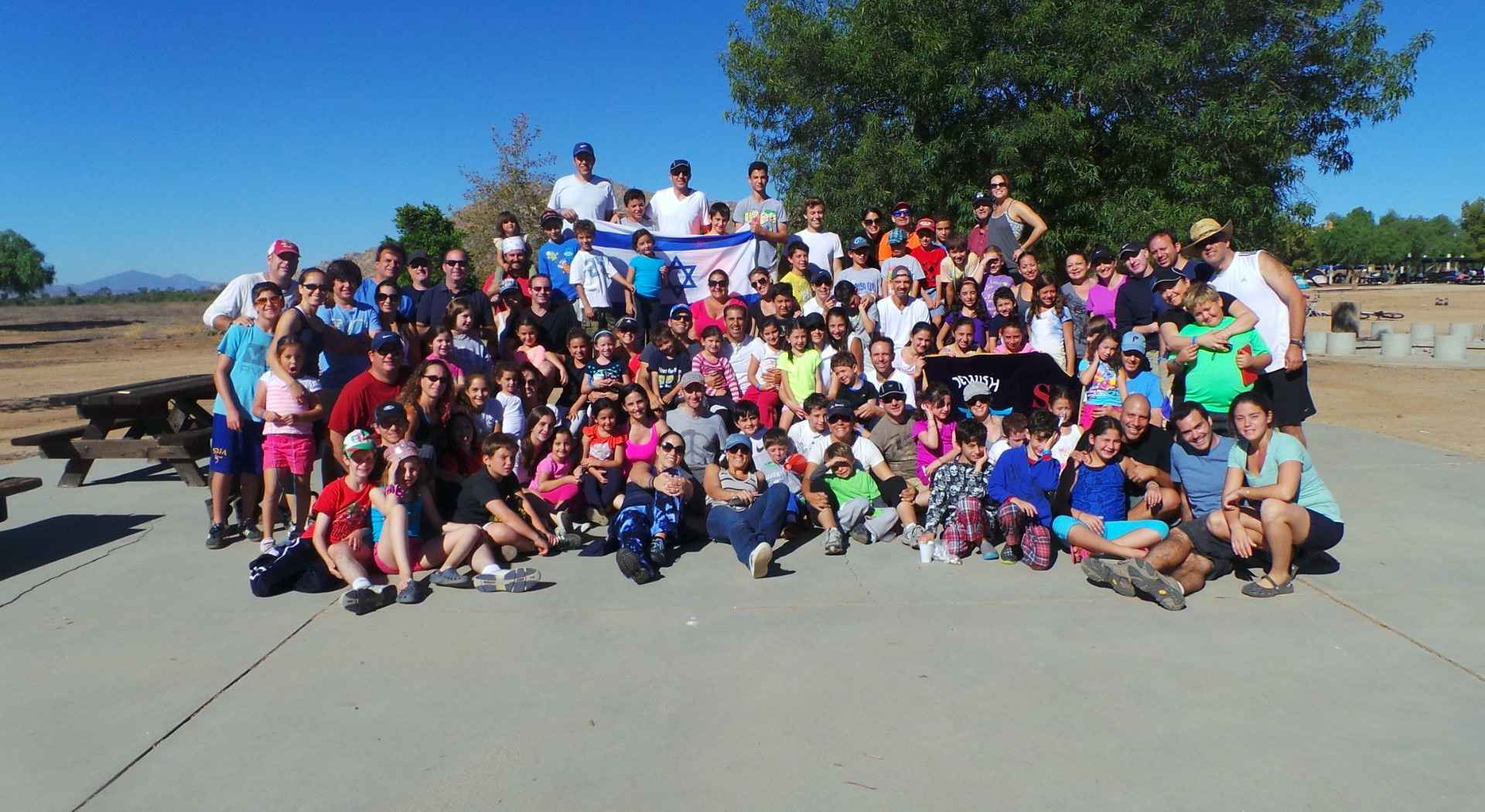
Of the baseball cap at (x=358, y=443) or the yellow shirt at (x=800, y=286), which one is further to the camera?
the yellow shirt at (x=800, y=286)

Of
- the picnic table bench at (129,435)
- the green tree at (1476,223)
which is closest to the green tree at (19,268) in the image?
the picnic table bench at (129,435)

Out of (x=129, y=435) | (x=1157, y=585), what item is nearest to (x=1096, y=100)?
(x=1157, y=585)

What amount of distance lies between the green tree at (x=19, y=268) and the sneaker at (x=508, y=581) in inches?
4136

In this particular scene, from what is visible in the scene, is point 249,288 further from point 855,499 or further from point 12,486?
point 855,499

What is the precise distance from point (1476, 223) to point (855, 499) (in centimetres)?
11351

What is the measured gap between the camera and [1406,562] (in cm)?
527

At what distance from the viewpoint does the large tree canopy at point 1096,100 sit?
1238 cm

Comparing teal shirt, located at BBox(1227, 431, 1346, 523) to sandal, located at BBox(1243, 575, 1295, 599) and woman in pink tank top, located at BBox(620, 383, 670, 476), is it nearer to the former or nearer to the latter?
sandal, located at BBox(1243, 575, 1295, 599)

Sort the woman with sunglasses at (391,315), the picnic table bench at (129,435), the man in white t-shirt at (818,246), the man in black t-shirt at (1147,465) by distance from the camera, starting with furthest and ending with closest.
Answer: the man in white t-shirt at (818,246) → the picnic table bench at (129,435) → the woman with sunglasses at (391,315) → the man in black t-shirt at (1147,465)

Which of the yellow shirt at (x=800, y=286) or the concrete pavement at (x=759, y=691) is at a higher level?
the yellow shirt at (x=800, y=286)

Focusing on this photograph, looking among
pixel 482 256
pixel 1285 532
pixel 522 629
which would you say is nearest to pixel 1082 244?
pixel 1285 532

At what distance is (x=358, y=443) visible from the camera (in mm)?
5156

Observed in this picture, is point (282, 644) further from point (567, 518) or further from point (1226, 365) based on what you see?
point (1226, 365)

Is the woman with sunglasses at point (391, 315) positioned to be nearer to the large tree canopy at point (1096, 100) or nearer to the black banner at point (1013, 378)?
the black banner at point (1013, 378)
